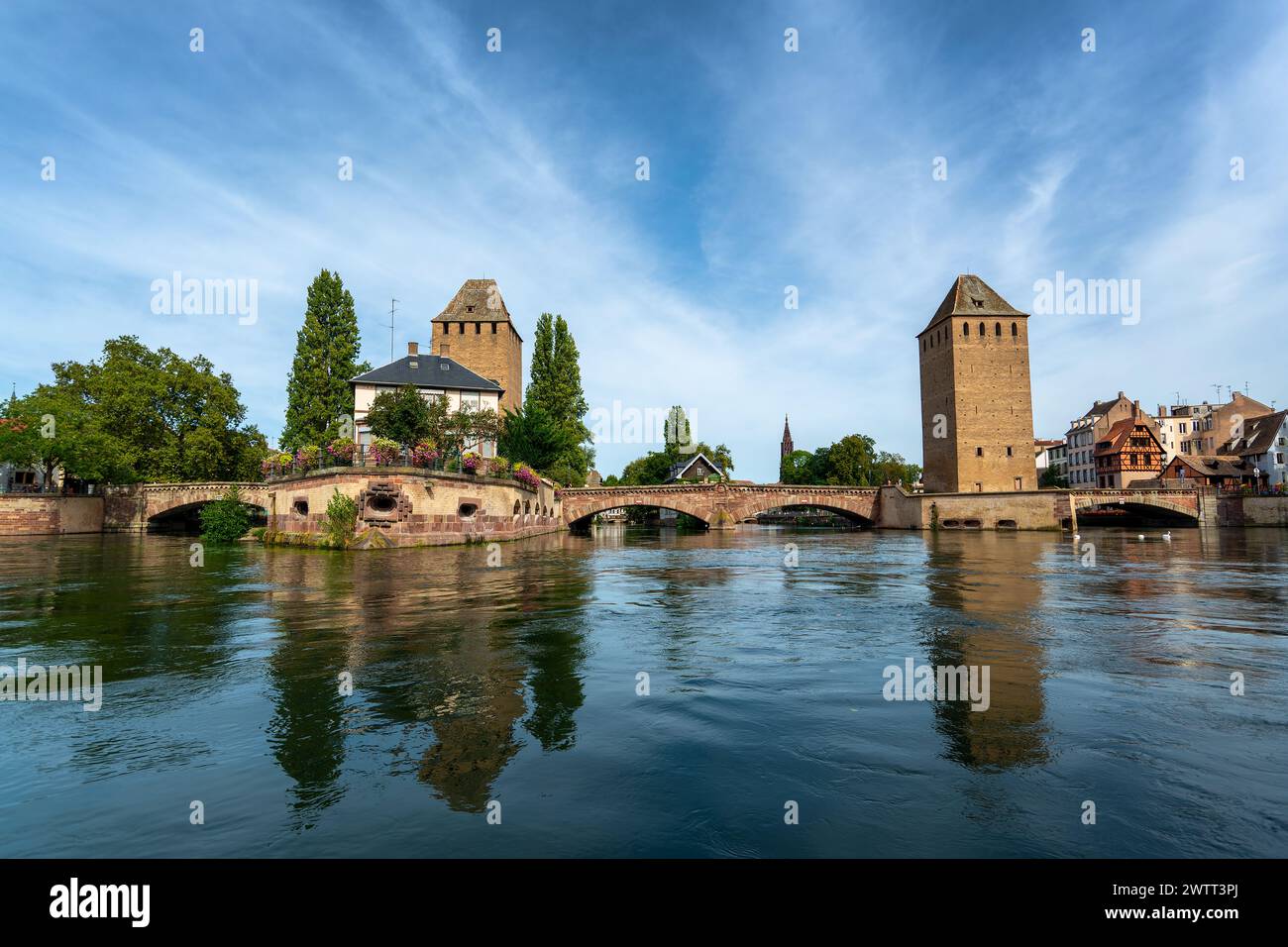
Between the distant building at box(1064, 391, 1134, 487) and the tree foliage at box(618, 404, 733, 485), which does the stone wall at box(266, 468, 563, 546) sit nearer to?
the tree foliage at box(618, 404, 733, 485)

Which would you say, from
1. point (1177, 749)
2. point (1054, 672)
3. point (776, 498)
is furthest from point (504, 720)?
point (776, 498)

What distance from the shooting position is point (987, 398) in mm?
60844

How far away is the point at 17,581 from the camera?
14.7 meters

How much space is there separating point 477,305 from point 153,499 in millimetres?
30814

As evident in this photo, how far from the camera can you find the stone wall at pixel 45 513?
45000 millimetres

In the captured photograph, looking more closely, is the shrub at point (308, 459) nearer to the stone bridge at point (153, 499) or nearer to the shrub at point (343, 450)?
the shrub at point (343, 450)

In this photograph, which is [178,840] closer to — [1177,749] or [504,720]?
[504,720]

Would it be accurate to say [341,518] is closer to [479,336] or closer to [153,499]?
[153,499]

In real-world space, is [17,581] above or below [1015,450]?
below

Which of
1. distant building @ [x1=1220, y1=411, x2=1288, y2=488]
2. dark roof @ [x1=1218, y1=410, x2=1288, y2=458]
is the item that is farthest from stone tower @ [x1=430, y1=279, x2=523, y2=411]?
dark roof @ [x1=1218, y1=410, x2=1288, y2=458]

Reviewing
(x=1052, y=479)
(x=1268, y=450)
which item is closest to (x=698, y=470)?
(x=1052, y=479)

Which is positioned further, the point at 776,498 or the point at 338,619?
the point at 776,498
